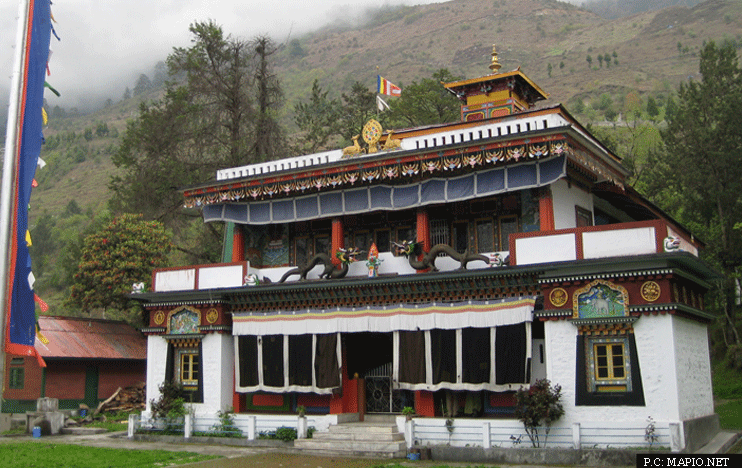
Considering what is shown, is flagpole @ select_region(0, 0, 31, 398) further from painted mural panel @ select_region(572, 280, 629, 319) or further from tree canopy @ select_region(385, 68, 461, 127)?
tree canopy @ select_region(385, 68, 461, 127)

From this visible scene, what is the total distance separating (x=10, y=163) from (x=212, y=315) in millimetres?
13708

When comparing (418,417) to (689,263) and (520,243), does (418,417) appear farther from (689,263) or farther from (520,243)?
(689,263)

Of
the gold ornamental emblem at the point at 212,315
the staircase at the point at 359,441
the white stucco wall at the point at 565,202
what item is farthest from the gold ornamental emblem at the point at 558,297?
the gold ornamental emblem at the point at 212,315

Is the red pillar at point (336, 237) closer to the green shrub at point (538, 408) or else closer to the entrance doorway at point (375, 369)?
the entrance doorway at point (375, 369)

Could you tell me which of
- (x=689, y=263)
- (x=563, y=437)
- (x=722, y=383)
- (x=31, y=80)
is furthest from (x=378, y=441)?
(x=722, y=383)

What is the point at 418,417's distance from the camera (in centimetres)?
1798

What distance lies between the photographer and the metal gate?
20016 mm

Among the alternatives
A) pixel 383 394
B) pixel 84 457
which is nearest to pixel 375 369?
pixel 383 394

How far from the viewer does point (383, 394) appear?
20.3 meters

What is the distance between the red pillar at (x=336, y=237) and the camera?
20.4 m

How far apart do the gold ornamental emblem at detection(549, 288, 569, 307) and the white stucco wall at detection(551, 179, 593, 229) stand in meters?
2.25

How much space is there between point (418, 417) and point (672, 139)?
24.8 meters

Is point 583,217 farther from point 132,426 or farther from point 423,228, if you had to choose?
point 132,426

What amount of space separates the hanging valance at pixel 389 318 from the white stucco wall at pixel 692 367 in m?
3.41
